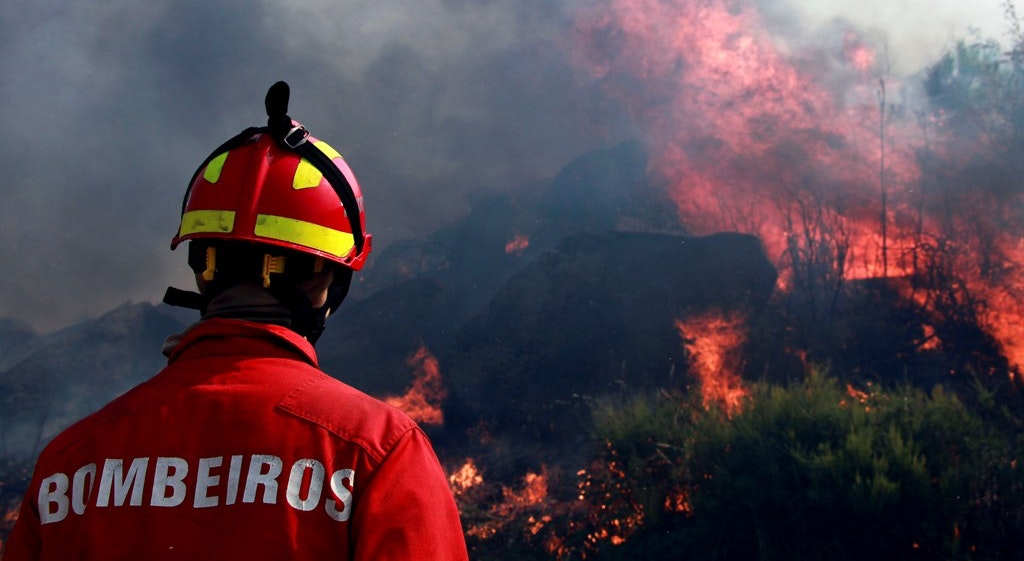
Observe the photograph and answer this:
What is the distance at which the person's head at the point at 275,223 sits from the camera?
72.4 inches

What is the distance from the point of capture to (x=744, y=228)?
17.4 m

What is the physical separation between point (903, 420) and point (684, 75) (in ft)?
46.7

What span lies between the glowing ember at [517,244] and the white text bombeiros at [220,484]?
2090 centimetres

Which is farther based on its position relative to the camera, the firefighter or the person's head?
the person's head

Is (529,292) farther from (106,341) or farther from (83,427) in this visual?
(83,427)

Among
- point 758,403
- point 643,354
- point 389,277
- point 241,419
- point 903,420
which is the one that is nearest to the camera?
point 241,419

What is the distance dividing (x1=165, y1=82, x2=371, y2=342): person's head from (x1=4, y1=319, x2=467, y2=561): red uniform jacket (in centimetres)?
41

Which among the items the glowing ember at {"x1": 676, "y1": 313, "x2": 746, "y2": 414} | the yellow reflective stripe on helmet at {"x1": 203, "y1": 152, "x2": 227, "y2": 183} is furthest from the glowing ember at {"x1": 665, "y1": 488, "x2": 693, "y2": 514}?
the yellow reflective stripe on helmet at {"x1": 203, "y1": 152, "x2": 227, "y2": 183}

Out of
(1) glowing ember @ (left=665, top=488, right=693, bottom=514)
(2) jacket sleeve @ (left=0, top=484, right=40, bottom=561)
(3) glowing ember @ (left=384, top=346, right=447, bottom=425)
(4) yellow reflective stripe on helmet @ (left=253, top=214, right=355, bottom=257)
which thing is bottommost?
(2) jacket sleeve @ (left=0, top=484, right=40, bottom=561)

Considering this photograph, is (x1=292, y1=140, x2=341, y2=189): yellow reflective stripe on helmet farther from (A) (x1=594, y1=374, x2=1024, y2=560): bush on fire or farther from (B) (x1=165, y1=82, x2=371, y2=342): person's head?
(A) (x1=594, y1=374, x2=1024, y2=560): bush on fire

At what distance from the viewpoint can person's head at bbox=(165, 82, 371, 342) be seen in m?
1.84

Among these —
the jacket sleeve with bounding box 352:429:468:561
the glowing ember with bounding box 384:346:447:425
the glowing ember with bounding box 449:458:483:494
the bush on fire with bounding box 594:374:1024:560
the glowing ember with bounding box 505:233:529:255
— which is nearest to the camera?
the jacket sleeve with bounding box 352:429:468:561

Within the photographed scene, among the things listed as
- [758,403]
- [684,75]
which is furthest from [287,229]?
[684,75]

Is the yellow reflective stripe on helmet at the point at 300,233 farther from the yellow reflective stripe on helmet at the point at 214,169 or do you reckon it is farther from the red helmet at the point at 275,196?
the yellow reflective stripe on helmet at the point at 214,169
